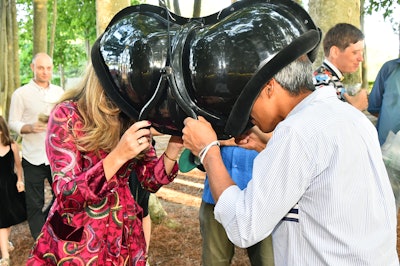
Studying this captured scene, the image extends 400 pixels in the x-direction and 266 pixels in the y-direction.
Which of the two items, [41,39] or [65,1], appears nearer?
[41,39]

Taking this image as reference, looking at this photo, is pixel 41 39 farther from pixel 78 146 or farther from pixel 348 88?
pixel 78 146

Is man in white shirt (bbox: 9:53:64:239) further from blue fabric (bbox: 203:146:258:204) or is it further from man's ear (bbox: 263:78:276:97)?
man's ear (bbox: 263:78:276:97)

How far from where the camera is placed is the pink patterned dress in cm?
184

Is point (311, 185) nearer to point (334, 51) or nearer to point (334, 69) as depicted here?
point (334, 69)

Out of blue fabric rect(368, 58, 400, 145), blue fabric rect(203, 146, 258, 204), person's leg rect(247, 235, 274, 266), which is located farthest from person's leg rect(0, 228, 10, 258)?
blue fabric rect(368, 58, 400, 145)

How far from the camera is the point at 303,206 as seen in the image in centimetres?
137

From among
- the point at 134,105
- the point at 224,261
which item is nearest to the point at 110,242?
the point at 134,105

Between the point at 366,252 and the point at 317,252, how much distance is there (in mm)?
147

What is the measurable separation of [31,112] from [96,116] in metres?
3.32

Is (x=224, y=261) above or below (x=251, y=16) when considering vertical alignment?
below

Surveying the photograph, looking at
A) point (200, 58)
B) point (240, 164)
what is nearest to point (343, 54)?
point (240, 164)

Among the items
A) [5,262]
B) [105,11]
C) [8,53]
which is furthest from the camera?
→ [8,53]

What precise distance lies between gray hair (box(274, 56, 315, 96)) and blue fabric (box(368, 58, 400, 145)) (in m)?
2.52

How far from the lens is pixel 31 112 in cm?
491
